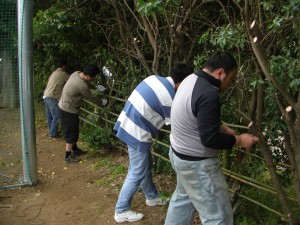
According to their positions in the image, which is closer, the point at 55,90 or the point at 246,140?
the point at 246,140

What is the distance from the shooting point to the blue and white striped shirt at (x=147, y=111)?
12.4ft

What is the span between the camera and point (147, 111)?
3818 millimetres

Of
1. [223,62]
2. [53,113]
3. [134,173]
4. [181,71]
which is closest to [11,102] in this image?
[53,113]

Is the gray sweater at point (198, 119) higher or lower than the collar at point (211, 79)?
lower

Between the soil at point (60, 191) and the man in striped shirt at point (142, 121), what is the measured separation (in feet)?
1.16

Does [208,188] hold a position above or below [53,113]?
above

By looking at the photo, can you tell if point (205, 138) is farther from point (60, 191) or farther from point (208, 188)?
point (60, 191)

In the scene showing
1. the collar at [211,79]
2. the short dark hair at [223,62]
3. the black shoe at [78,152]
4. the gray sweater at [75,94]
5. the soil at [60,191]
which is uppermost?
the short dark hair at [223,62]

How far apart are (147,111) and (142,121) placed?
0.12 meters

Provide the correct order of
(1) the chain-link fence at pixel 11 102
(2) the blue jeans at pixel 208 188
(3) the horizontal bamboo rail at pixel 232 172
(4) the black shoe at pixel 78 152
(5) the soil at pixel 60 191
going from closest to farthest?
(2) the blue jeans at pixel 208 188 → (3) the horizontal bamboo rail at pixel 232 172 → (5) the soil at pixel 60 191 → (1) the chain-link fence at pixel 11 102 → (4) the black shoe at pixel 78 152

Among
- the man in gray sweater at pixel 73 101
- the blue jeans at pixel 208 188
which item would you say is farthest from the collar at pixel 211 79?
the man in gray sweater at pixel 73 101

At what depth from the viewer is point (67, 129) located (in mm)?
6012

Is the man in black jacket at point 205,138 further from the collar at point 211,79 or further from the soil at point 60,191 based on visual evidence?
the soil at point 60,191

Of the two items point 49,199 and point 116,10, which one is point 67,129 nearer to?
point 49,199
